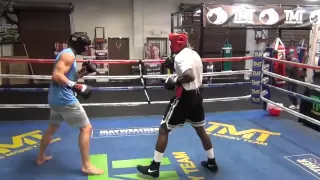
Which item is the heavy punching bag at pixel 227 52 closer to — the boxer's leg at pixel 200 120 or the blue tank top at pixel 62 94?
the boxer's leg at pixel 200 120

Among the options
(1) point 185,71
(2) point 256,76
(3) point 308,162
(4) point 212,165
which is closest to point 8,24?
(2) point 256,76

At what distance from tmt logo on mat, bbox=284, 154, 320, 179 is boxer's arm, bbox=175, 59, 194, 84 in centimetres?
151

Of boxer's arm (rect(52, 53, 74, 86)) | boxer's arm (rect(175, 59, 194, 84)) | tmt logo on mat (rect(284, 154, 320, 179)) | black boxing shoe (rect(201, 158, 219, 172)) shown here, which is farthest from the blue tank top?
tmt logo on mat (rect(284, 154, 320, 179))

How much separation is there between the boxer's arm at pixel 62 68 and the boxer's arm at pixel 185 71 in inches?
35.8

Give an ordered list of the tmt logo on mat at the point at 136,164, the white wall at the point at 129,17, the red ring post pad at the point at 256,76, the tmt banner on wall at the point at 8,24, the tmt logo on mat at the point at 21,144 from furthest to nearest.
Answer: the white wall at the point at 129,17 < the tmt banner on wall at the point at 8,24 < the red ring post pad at the point at 256,76 < the tmt logo on mat at the point at 21,144 < the tmt logo on mat at the point at 136,164

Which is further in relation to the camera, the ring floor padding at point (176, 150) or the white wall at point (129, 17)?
the white wall at point (129, 17)

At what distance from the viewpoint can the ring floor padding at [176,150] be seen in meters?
2.77

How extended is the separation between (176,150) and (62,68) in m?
1.58

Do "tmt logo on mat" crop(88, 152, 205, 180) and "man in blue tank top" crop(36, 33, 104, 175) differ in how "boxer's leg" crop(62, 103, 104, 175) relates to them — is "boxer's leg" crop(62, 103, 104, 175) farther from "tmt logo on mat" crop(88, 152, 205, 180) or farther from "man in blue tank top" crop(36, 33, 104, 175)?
"tmt logo on mat" crop(88, 152, 205, 180)

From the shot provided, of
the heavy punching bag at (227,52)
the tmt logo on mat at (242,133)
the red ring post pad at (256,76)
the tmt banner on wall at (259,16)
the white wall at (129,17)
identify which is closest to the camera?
the tmt logo on mat at (242,133)

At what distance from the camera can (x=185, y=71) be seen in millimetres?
2443

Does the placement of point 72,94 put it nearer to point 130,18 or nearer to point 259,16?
point 259,16

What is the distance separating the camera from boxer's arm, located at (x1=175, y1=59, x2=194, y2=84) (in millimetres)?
2432

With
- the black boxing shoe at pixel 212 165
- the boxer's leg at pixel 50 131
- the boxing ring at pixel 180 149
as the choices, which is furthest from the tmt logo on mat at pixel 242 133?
the boxer's leg at pixel 50 131
